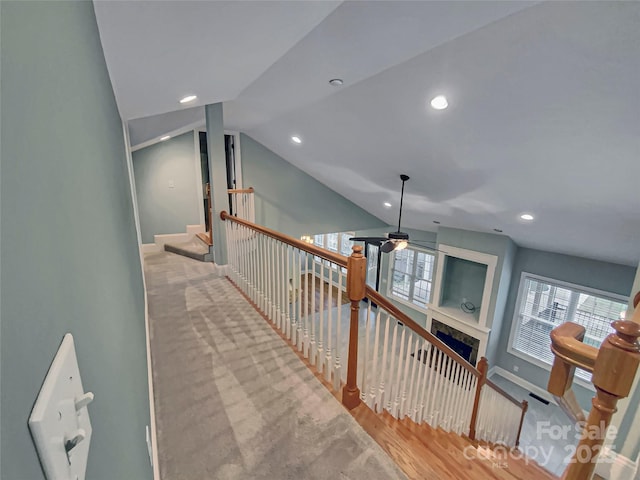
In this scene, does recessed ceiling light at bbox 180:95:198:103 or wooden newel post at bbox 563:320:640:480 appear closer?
wooden newel post at bbox 563:320:640:480

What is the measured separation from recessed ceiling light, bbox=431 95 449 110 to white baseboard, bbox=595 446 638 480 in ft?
9.62

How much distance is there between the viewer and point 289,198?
6.41 meters

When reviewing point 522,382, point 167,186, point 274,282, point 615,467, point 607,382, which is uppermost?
point 167,186

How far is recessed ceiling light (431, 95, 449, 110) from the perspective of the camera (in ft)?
8.49

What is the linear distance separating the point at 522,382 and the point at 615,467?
4540 mm

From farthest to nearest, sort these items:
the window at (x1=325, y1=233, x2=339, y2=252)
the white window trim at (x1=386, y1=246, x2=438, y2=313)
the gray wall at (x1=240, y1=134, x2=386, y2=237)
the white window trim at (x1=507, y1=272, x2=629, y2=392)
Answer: the window at (x1=325, y1=233, x2=339, y2=252) < the white window trim at (x1=386, y1=246, x2=438, y2=313) < the gray wall at (x1=240, y1=134, x2=386, y2=237) < the white window trim at (x1=507, y1=272, x2=629, y2=392)

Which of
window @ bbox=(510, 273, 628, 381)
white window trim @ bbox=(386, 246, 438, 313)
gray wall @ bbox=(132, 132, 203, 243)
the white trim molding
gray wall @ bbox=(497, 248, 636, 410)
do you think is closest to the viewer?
gray wall @ bbox=(497, 248, 636, 410)

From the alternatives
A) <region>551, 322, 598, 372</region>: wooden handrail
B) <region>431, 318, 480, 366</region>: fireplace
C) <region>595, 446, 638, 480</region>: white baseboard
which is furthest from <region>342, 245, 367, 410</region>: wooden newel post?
<region>431, 318, 480, 366</region>: fireplace

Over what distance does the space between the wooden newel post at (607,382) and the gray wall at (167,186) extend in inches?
232

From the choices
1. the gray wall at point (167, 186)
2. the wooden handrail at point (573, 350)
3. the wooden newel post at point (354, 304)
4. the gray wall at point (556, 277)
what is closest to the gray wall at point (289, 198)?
the gray wall at point (167, 186)

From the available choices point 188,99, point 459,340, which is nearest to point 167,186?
point 188,99

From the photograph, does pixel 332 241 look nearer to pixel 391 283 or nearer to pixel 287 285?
pixel 391 283

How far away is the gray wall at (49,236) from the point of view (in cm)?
26

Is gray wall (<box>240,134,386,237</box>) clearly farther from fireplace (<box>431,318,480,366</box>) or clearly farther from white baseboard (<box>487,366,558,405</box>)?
white baseboard (<box>487,366,558,405</box>)
